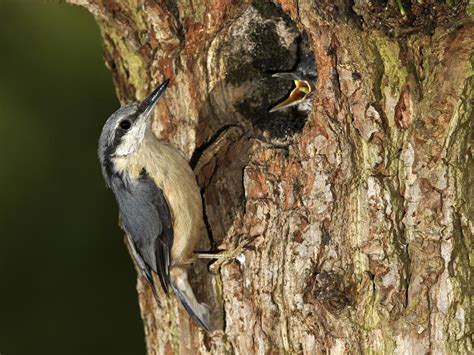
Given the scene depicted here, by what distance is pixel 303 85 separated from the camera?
4332 millimetres

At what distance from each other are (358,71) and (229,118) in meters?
0.98

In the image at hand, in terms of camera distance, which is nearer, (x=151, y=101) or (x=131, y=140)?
(x=151, y=101)

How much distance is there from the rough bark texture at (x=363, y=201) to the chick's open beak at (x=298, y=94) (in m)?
0.35

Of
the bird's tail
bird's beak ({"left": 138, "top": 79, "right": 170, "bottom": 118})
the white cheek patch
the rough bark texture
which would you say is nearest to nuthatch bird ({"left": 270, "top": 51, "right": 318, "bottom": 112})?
the rough bark texture

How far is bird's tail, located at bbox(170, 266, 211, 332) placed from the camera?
3.95 meters

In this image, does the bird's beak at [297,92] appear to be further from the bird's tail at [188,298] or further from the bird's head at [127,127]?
the bird's tail at [188,298]

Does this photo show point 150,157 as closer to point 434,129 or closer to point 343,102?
point 343,102

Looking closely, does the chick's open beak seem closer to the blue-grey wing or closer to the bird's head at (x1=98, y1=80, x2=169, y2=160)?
the bird's head at (x1=98, y1=80, x2=169, y2=160)

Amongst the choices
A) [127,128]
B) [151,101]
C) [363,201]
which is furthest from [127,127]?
[363,201]

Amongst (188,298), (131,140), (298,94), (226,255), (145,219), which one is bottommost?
(188,298)

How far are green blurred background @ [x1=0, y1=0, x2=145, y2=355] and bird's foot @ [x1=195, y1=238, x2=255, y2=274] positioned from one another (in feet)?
6.37

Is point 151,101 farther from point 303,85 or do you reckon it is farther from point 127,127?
point 303,85

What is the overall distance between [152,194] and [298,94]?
940 millimetres

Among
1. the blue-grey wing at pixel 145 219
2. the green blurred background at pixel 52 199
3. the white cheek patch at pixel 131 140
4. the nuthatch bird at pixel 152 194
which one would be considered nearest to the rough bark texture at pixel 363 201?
the nuthatch bird at pixel 152 194
